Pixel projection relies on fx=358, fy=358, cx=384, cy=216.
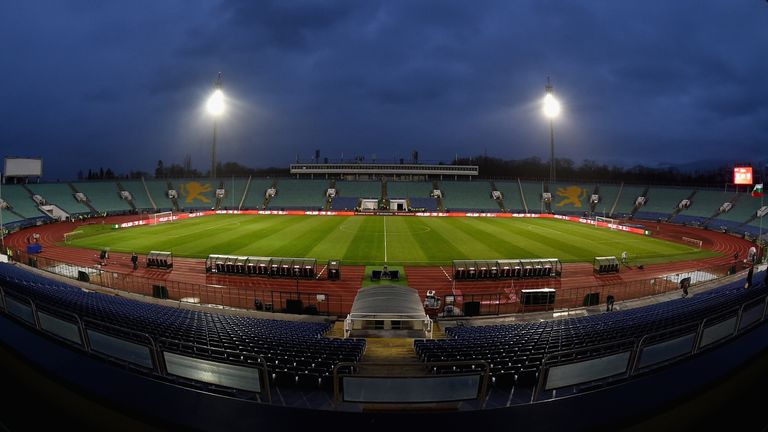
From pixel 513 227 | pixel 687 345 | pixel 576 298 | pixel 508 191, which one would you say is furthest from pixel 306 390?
Result: pixel 508 191

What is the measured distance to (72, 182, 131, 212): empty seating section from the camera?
64.0m

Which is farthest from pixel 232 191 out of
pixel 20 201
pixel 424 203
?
pixel 424 203

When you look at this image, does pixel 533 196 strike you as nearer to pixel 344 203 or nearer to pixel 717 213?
pixel 717 213

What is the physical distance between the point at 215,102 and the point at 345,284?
2424 inches

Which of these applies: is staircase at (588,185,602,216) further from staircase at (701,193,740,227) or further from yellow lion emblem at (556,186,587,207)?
staircase at (701,193,740,227)

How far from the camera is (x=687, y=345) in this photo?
5.86 m

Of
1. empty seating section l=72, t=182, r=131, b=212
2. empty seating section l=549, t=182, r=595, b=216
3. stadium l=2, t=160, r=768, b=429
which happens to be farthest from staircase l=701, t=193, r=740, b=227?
empty seating section l=72, t=182, r=131, b=212

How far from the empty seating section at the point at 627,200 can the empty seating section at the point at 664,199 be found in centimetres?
180

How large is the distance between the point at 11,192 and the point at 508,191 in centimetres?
9123

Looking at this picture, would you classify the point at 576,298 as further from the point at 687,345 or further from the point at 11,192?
the point at 11,192

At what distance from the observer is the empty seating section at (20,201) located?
52.6 m

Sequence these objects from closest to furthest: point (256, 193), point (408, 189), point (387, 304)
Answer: point (387, 304)
point (256, 193)
point (408, 189)

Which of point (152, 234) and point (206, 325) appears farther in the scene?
point (152, 234)

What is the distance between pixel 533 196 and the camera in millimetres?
79312
